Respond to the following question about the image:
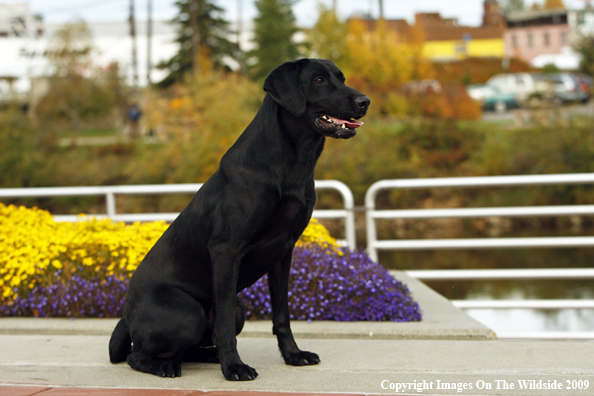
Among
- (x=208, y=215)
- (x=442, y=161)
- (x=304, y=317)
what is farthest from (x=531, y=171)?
(x=208, y=215)

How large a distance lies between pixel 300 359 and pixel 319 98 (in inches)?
59.7

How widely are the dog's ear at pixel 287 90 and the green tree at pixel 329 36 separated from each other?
130ft

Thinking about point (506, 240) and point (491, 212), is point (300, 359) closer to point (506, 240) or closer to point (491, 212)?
point (491, 212)

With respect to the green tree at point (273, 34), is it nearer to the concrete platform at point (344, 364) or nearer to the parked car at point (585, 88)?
the parked car at point (585, 88)

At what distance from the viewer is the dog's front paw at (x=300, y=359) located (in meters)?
3.75

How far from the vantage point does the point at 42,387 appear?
3402 millimetres

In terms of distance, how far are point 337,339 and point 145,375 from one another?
147 cm

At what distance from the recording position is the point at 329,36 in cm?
4269

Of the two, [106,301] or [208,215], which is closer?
[208,215]

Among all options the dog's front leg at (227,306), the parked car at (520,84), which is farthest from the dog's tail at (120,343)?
the parked car at (520,84)

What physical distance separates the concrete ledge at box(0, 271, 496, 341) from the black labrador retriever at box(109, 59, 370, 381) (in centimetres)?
109

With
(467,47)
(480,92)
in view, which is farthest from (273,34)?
(467,47)

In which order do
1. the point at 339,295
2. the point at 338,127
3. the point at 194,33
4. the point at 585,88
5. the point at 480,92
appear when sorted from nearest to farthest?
the point at 338,127
the point at 339,295
the point at 585,88
the point at 480,92
the point at 194,33

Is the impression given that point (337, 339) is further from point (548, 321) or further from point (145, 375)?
point (548, 321)
